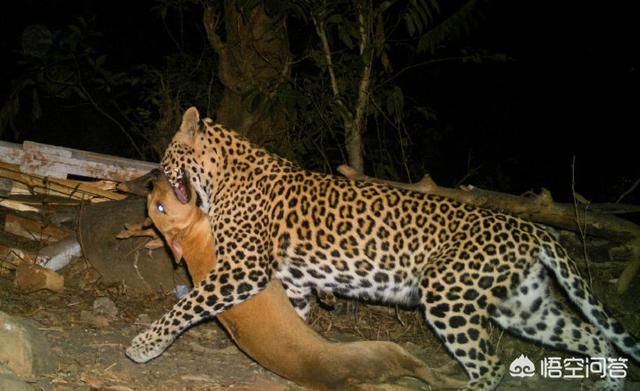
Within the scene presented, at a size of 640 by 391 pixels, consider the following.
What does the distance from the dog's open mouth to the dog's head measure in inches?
3.4

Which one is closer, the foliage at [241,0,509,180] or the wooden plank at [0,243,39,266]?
the wooden plank at [0,243,39,266]

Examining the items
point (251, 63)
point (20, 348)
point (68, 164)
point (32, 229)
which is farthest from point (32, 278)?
point (251, 63)

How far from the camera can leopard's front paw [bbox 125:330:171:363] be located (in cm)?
580

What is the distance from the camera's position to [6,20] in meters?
22.1

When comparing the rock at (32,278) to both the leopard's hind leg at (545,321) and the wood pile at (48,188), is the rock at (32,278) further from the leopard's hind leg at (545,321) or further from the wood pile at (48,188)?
the leopard's hind leg at (545,321)

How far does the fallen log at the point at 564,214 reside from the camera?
6949mm

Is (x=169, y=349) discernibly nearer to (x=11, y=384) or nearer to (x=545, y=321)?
(x=11, y=384)

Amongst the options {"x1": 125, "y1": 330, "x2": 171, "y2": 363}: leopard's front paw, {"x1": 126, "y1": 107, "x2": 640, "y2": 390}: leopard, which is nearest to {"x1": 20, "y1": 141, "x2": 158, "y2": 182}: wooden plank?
{"x1": 126, "y1": 107, "x2": 640, "y2": 390}: leopard

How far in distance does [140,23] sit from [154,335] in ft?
57.8

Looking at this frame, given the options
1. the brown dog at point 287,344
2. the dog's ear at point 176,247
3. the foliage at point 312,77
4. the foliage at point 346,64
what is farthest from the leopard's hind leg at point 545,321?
the foliage at point 312,77

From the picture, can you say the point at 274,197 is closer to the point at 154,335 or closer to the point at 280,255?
the point at 280,255

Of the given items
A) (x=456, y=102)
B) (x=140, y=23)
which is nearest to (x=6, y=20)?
(x=140, y=23)

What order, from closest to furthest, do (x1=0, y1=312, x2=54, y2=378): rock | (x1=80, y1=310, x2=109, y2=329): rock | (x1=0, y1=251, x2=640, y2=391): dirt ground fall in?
1. (x1=0, y1=312, x2=54, y2=378): rock
2. (x1=0, y1=251, x2=640, y2=391): dirt ground
3. (x1=80, y1=310, x2=109, y2=329): rock

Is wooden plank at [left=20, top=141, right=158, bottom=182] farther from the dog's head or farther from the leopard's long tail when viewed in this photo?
the leopard's long tail
